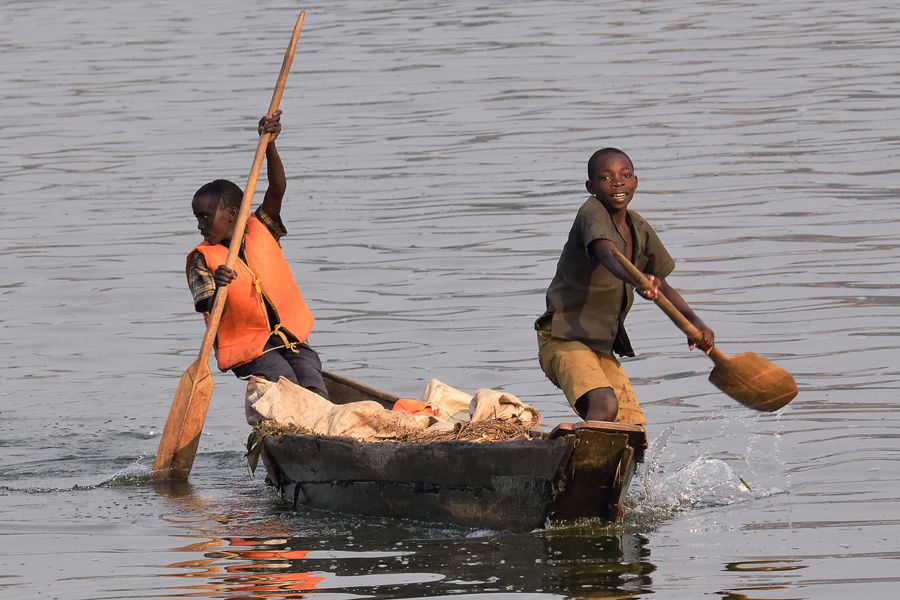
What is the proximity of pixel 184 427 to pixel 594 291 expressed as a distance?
2.46m

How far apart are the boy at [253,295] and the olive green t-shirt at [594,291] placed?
1.63 meters

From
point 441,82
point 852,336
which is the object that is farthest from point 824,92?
point 852,336

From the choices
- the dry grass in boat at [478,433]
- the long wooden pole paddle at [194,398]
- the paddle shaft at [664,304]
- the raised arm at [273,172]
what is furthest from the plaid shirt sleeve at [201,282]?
the paddle shaft at [664,304]

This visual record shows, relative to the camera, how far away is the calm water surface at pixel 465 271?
603 centimetres

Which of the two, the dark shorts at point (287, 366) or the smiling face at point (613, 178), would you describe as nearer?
the smiling face at point (613, 178)

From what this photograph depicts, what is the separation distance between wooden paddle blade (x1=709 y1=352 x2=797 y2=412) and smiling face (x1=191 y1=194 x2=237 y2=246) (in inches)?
104

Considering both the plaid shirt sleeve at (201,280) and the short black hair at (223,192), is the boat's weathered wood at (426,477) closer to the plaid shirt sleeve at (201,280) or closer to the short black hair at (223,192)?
the plaid shirt sleeve at (201,280)

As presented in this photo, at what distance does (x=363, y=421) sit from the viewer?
22.5ft

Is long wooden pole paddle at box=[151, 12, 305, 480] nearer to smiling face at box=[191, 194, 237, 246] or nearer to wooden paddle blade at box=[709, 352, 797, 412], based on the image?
smiling face at box=[191, 194, 237, 246]

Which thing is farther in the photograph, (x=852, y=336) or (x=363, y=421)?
(x=852, y=336)

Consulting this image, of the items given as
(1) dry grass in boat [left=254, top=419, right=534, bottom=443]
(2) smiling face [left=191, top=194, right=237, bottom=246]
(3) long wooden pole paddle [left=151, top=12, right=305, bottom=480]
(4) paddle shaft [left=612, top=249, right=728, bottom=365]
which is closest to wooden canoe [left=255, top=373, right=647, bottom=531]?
(1) dry grass in boat [left=254, top=419, right=534, bottom=443]

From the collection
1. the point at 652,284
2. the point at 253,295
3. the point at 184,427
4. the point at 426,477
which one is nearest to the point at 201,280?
the point at 253,295

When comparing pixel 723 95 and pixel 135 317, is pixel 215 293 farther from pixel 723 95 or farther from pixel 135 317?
pixel 723 95

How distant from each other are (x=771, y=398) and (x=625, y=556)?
38.8 inches
